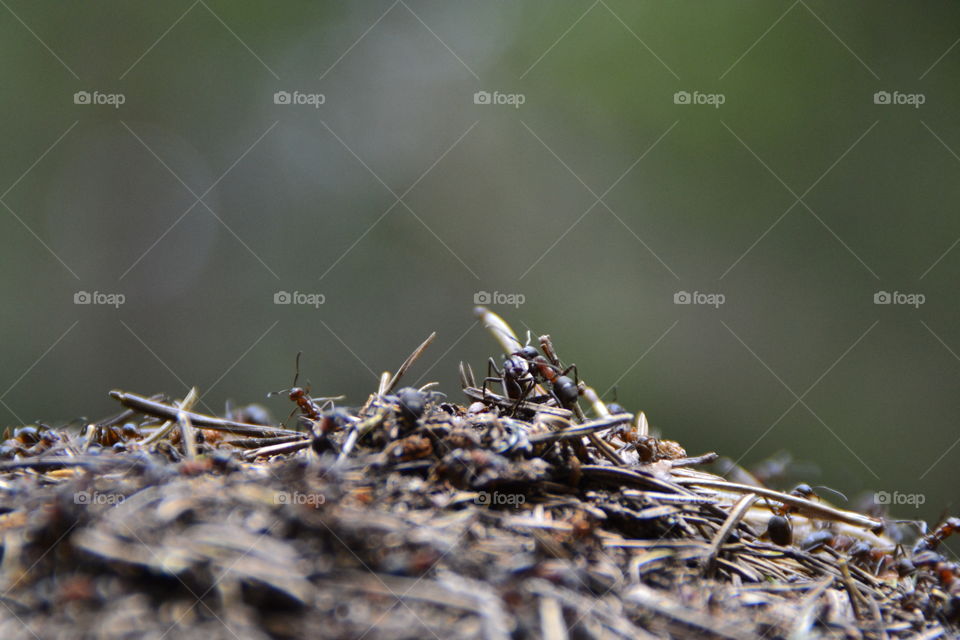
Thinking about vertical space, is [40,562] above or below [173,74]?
below

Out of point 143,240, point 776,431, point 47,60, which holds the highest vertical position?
point 47,60

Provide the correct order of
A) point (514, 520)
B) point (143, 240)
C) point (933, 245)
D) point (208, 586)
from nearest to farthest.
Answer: point (208, 586), point (514, 520), point (933, 245), point (143, 240)

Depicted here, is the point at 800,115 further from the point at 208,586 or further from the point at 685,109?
the point at 208,586

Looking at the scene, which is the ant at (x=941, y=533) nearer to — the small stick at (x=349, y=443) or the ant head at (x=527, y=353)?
the ant head at (x=527, y=353)

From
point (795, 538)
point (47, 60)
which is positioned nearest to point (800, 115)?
point (795, 538)

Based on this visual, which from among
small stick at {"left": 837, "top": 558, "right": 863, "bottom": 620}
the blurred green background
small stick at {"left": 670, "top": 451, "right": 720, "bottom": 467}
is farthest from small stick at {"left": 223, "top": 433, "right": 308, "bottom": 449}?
the blurred green background

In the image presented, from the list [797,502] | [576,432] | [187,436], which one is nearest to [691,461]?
[797,502]

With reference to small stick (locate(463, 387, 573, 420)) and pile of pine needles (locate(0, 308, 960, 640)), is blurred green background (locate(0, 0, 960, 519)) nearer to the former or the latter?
small stick (locate(463, 387, 573, 420))

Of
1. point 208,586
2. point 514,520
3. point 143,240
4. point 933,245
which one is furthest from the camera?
point 143,240
